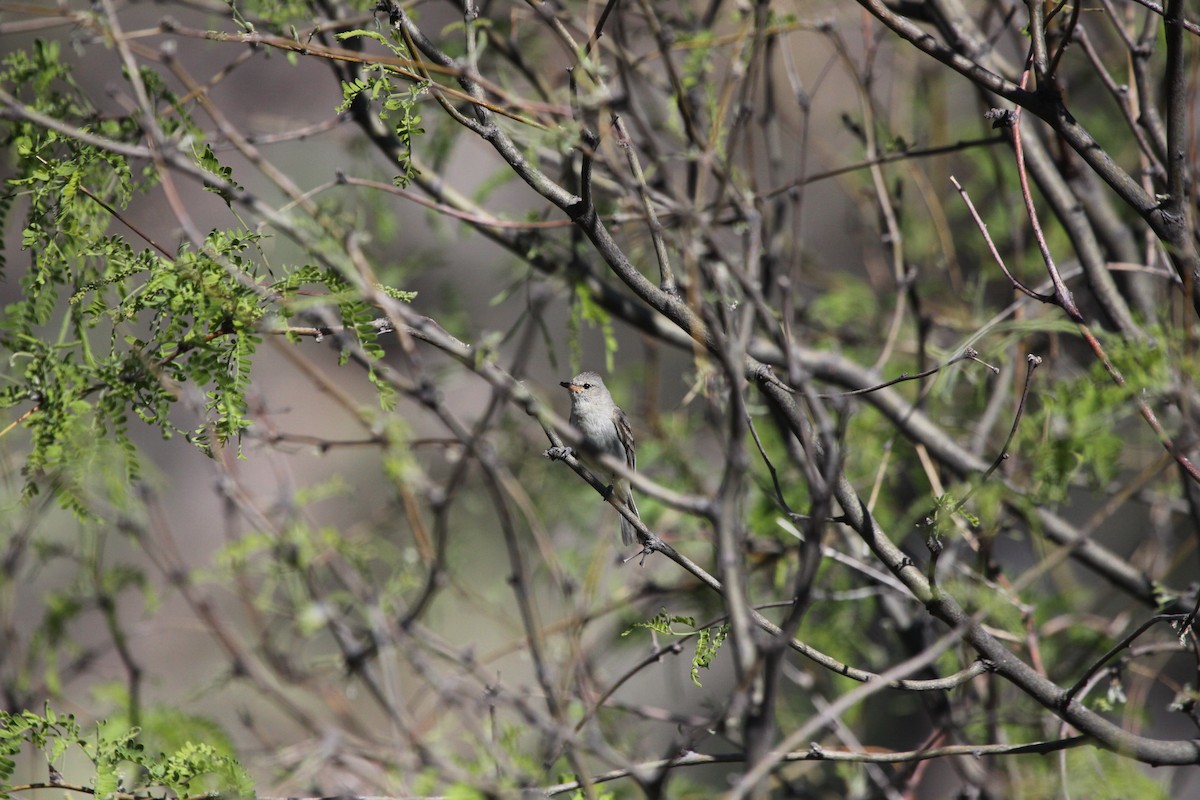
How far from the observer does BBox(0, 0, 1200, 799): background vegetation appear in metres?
2.10

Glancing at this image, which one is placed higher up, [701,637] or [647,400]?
[647,400]

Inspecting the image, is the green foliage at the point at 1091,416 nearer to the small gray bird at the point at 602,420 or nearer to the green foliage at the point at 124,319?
the green foliage at the point at 124,319

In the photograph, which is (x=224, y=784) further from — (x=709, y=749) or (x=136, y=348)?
(x=709, y=749)

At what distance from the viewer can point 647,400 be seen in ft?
16.4

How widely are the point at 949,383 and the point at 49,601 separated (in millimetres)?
3753

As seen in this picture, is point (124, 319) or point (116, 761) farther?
point (116, 761)

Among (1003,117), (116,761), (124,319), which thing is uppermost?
(1003,117)

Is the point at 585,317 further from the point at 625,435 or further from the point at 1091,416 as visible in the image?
the point at 1091,416

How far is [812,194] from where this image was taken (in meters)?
7.88

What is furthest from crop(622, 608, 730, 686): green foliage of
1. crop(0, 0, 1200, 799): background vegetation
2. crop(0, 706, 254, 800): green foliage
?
crop(0, 706, 254, 800): green foliage

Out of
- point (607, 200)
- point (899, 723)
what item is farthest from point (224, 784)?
point (899, 723)

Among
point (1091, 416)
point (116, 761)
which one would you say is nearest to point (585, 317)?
point (1091, 416)

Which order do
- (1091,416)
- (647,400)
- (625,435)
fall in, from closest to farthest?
(1091,416), (625,435), (647,400)

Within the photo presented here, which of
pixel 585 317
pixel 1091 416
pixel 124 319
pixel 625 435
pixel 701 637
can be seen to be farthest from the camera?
pixel 625 435
